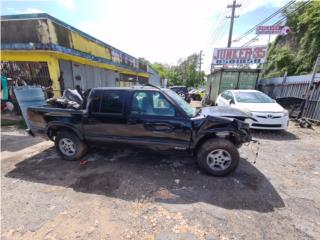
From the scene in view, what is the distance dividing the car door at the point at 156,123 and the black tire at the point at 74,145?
1.24 metres

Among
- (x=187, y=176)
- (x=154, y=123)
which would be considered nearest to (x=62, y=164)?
(x=154, y=123)

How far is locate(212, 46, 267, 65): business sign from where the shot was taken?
14141mm

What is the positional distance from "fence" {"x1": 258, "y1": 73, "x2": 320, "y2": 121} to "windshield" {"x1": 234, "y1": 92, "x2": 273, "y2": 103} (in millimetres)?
2242

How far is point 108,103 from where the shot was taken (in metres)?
3.51

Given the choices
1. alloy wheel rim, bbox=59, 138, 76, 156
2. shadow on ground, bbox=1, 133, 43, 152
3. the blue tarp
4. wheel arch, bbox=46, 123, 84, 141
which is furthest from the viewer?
the blue tarp

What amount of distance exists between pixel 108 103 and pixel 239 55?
15.2m

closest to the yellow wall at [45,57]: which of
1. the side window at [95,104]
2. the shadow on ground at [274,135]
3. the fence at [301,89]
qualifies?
the side window at [95,104]

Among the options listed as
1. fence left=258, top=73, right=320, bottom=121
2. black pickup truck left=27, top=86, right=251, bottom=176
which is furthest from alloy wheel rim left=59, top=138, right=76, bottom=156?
fence left=258, top=73, right=320, bottom=121

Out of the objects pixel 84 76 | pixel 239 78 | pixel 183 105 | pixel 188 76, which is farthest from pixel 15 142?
pixel 188 76

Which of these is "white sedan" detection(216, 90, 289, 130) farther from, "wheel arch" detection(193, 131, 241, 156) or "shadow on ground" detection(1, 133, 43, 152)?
"shadow on ground" detection(1, 133, 43, 152)

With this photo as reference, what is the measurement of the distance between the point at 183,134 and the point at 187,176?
83cm

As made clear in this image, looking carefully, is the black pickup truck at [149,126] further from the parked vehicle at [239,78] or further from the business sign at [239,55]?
the business sign at [239,55]

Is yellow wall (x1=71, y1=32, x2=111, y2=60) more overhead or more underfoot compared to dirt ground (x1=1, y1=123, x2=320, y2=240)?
more overhead

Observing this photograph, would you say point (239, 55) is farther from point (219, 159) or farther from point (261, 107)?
point (219, 159)
